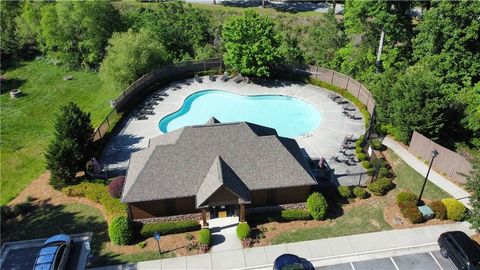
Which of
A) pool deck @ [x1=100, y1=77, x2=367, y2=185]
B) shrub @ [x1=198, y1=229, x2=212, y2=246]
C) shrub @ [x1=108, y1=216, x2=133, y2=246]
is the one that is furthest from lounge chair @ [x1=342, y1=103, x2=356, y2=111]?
shrub @ [x1=108, y1=216, x2=133, y2=246]

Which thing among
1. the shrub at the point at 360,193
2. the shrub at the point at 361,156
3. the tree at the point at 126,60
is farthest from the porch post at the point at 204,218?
the tree at the point at 126,60

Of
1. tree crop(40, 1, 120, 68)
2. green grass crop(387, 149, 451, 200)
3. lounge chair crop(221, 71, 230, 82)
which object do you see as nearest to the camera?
green grass crop(387, 149, 451, 200)

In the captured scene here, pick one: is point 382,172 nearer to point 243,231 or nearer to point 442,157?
point 442,157

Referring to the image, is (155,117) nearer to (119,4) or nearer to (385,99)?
(385,99)

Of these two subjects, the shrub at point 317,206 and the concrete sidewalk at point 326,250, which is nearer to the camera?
the concrete sidewalk at point 326,250

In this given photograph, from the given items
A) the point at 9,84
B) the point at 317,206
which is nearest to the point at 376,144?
the point at 317,206

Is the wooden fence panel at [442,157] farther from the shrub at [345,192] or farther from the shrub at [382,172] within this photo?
the shrub at [345,192]

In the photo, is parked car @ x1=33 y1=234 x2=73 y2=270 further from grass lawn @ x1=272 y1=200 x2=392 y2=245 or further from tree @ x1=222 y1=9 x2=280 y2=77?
tree @ x1=222 y1=9 x2=280 y2=77
